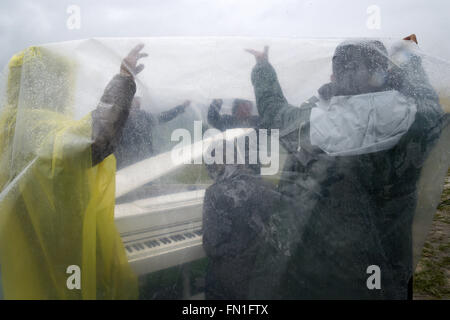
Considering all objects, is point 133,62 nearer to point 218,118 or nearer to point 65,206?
point 218,118

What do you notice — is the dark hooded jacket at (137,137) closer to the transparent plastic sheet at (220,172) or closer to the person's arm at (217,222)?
the transparent plastic sheet at (220,172)

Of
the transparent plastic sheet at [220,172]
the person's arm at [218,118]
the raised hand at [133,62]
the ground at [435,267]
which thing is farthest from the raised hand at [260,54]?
the ground at [435,267]

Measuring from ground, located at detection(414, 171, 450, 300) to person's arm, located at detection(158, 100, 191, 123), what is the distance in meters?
2.45

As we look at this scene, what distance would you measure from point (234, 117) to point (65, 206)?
821mm

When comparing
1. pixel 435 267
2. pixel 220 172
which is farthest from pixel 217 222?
pixel 435 267

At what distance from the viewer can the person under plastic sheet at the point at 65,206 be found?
1256 millimetres

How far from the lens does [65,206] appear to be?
1.27 m

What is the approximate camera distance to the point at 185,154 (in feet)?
4.63

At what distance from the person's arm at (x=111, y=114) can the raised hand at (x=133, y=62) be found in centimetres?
1

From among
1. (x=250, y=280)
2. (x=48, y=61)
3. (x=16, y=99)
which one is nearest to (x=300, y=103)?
(x=250, y=280)

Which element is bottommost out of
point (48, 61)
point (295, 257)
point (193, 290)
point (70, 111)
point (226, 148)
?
point (193, 290)

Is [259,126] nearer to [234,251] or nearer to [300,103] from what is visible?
[300,103]

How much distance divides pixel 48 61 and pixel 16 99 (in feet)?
0.77

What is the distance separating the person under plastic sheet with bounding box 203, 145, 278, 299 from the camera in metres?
1.36
